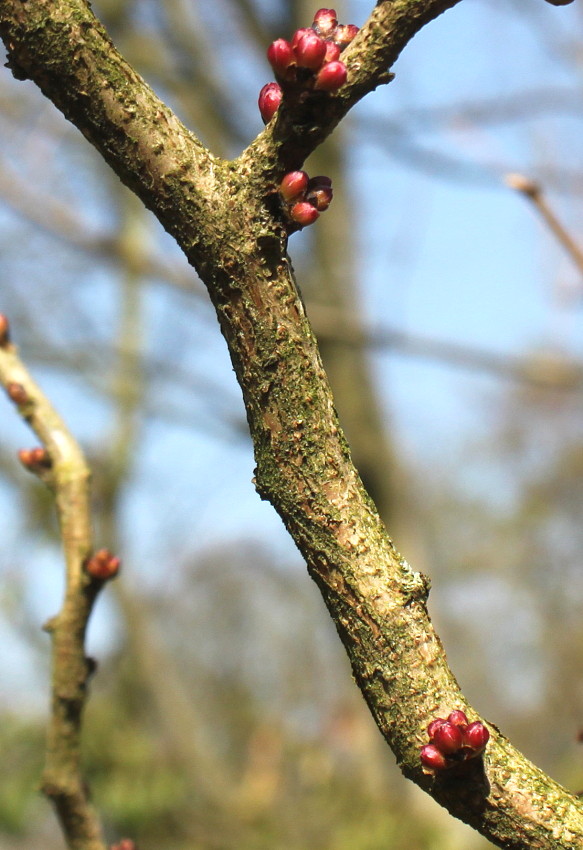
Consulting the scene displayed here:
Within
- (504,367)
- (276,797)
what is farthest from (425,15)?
(276,797)

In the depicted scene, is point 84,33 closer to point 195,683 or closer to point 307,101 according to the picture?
point 307,101

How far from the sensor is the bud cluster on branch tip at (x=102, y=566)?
1.22 metres

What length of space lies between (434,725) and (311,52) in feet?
1.84

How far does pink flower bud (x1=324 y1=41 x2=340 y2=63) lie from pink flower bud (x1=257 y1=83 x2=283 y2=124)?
0.08 m

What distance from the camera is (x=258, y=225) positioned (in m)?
0.75

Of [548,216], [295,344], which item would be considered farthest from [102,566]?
[548,216]

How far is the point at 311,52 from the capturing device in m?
0.69

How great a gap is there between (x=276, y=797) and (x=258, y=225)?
7280 mm

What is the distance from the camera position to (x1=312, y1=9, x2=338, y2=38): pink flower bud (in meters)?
0.77

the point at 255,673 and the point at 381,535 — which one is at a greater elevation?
the point at 255,673

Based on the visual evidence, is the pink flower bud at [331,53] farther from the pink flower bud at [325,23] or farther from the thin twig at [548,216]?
the thin twig at [548,216]

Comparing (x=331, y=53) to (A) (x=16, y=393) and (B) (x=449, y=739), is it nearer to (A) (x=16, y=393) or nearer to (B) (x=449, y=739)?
(B) (x=449, y=739)

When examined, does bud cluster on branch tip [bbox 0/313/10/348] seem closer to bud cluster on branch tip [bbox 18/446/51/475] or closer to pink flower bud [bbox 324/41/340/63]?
bud cluster on branch tip [bbox 18/446/51/475]

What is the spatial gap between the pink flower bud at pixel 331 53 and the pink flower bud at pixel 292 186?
92mm
